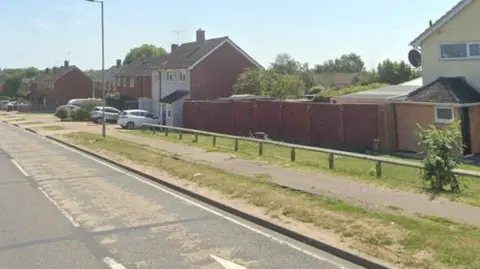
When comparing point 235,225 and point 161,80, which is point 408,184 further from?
point 161,80

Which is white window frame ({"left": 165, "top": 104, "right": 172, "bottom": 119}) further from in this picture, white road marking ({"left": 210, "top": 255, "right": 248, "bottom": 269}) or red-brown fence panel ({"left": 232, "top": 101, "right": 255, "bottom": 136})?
white road marking ({"left": 210, "top": 255, "right": 248, "bottom": 269})

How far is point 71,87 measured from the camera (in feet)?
262

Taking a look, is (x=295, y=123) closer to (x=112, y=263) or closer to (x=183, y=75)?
(x=183, y=75)

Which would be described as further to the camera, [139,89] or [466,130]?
[139,89]

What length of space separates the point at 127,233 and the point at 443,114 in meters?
16.3

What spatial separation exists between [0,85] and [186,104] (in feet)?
334

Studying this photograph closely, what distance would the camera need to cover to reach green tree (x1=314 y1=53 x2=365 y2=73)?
12943 cm

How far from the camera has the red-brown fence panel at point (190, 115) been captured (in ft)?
117

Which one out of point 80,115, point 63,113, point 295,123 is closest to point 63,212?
point 295,123

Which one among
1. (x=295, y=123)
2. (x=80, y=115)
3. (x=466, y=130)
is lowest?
(x=466, y=130)

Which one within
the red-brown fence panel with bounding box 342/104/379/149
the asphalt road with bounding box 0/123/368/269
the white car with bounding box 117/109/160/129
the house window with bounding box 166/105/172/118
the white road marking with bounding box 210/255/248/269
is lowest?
the white road marking with bounding box 210/255/248/269

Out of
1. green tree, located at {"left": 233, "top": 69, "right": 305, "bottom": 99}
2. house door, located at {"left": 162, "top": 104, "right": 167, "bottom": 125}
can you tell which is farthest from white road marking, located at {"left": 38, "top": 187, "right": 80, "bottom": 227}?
green tree, located at {"left": 233, "top": 69, "right": 305, "bottom": 99}

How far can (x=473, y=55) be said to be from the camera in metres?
21.5

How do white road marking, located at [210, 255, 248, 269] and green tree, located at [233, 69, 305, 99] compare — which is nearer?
white road marking, located at [210, 255, 248, 269]
